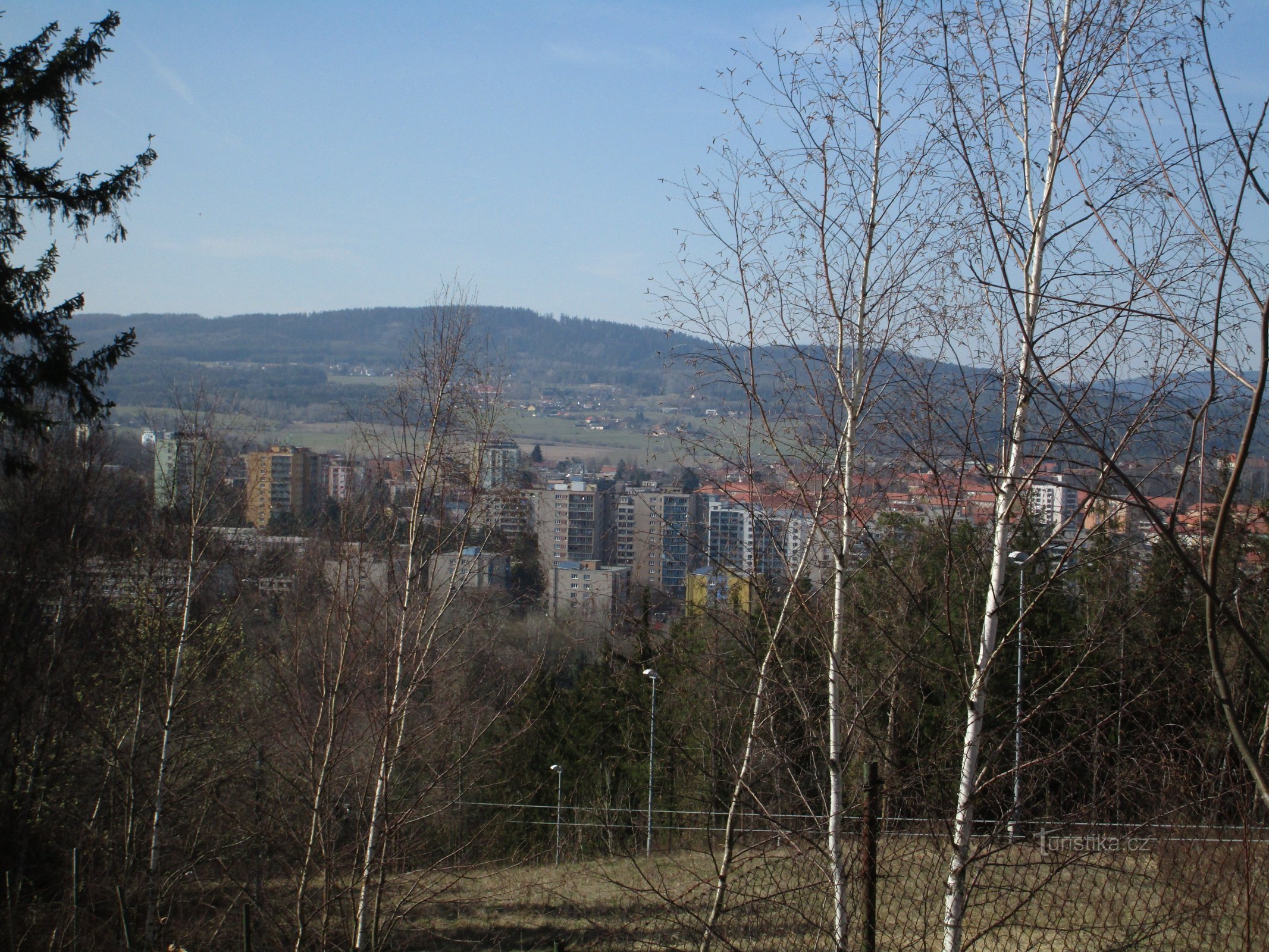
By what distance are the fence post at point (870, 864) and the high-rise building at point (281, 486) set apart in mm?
10578

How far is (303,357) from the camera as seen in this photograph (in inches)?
2921

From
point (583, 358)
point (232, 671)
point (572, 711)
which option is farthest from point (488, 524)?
point (583, 358)

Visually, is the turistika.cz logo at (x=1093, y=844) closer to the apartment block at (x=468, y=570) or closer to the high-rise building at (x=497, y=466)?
the apartment block at (x=468, y=570)

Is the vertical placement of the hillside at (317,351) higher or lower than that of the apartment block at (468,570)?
higher

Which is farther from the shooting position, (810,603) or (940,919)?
(810,603)

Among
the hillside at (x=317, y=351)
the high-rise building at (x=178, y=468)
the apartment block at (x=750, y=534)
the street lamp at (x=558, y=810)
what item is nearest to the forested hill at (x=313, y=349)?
the hillside at (x=317, y=351)

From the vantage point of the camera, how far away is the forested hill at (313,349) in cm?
5316

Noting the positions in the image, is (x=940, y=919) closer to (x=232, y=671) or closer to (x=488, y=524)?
(x=488, y=524)

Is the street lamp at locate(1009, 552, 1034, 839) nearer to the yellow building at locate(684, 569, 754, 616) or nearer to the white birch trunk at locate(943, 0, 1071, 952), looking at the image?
the white birch trunk at locate(943, 0, 1071, 952)

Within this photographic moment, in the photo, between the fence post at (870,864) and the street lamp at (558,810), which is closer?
the fence post at (870,864)

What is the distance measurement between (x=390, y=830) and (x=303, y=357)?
7429 centimetres

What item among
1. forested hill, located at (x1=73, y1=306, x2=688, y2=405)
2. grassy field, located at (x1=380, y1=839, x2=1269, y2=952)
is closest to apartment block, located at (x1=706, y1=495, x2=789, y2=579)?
grassy field, located at (x1=380, y1=839, x2=1269, y2=952)

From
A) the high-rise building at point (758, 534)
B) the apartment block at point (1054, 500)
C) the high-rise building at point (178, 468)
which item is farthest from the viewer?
the high-rise building at point (178, 468)

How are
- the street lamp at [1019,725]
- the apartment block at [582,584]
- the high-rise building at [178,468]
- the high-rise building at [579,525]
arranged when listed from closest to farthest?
1. the street lamp at [1019,725]
2. the high-rise building at [178,468]
3. the apartment block at [582,584]
4. the high-rise building at [579,525]
